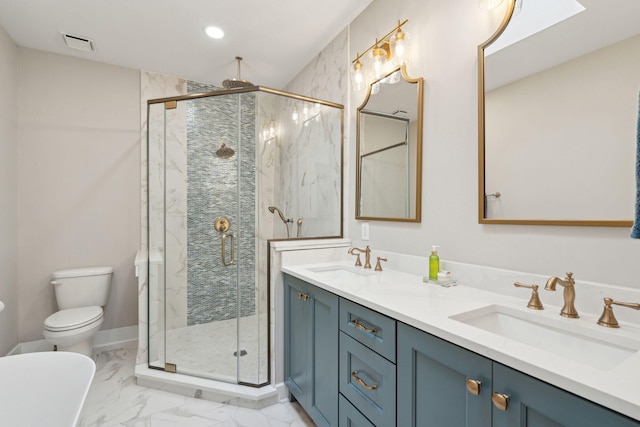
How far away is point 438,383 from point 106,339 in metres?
3.01

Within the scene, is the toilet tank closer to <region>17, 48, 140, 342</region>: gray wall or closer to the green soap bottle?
<region>17, 48, 140, 342</region>: gray wall

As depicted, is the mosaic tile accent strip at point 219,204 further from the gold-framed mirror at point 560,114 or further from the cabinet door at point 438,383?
the gold-framed mirror at point 560,114

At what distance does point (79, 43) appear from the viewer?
7.82 ft

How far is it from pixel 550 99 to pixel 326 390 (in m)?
1.57

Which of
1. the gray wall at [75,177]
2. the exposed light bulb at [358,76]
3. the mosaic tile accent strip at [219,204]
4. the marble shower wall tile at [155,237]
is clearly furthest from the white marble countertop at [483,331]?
the gray wall at [75,177]

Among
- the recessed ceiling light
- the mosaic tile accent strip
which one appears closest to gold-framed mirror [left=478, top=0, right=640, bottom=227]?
the mosaic tile accent strip

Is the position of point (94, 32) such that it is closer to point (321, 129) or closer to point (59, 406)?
point (321, 129)

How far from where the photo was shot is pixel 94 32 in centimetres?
225

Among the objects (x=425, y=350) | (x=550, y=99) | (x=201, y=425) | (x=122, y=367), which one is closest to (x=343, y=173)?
(x=550, y=99)

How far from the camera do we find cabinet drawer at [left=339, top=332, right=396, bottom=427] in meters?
1.05

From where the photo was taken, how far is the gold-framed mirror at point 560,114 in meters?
0.93

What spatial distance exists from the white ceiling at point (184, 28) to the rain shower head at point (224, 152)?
91 centimetres

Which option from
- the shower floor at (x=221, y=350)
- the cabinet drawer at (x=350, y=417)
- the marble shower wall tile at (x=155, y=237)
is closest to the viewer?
the cabinet drawer at (x=350, y=417)

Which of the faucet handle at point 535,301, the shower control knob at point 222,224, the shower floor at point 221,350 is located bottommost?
the shower floor at point 221,350
